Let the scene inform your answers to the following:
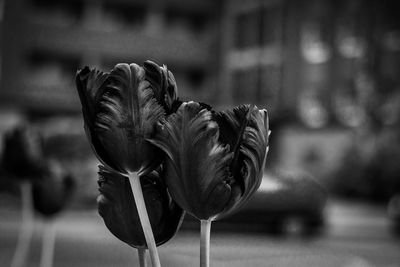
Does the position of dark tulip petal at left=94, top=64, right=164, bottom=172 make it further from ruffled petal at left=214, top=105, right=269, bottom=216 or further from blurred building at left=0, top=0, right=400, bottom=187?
blurred building at left=0, top=0, right=400, bottom=187

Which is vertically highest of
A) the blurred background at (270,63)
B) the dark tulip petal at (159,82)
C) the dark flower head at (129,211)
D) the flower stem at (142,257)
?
the dark tulip petal at (159,82)

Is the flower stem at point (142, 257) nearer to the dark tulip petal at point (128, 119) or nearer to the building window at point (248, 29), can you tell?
the dark tulip petal at point (128, 119)

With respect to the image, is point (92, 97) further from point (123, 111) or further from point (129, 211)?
point (129, 211)

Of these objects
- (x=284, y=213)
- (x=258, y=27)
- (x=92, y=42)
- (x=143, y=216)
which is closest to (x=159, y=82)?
(x=143, y=216)

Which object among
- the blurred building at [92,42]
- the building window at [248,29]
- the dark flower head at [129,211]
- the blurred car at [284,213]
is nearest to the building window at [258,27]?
the building window at [248,29]

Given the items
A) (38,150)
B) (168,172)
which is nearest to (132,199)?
(168,172)
